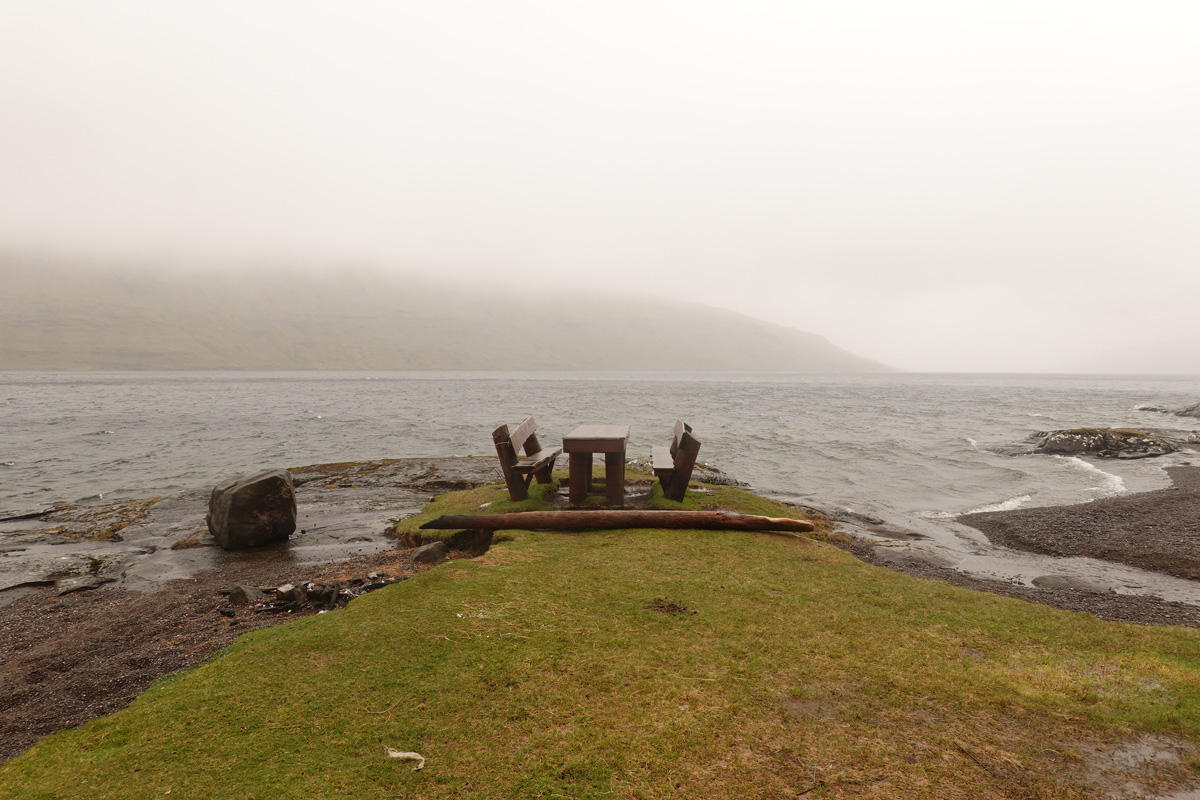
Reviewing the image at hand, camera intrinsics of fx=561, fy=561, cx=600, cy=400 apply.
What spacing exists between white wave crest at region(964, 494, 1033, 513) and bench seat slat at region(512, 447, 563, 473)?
13.0 m

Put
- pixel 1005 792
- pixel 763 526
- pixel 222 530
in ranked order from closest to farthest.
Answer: pixel 1005 792 < pixel 763 526 < pixel 222 530

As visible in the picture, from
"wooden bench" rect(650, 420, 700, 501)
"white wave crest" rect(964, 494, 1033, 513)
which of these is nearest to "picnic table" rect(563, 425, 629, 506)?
"wooden bench" rect(650, 420, 700, 501)

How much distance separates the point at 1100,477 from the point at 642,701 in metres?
26.1

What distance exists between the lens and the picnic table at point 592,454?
11398 mm

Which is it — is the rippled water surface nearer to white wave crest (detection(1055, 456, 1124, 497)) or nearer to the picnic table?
white wave crest (detection(1055, 456, 1124, 497))

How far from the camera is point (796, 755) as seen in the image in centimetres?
415

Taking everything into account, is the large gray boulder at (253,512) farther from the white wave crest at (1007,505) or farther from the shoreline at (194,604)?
the white wave crest at (1007,505)

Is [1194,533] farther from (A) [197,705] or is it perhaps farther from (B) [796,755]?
(A) [197,705]

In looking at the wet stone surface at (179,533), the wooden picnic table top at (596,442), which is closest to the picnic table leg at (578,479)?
the wooden picnic table top at (596,442)

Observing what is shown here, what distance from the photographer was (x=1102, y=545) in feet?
41.0

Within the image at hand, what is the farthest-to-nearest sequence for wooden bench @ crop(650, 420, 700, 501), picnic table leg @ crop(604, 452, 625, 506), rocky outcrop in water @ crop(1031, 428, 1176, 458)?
rocky outcrop in water @ crop(1031, 428, 1176, 458), picnic table leg @ crop(604, 452, 625, 506), wooden bench @ crop(650, 420, 700, 501)

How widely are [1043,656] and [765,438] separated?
3109 centimetres

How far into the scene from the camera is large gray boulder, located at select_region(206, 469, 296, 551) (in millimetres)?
12102

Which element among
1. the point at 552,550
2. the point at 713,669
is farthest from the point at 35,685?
the point at 713,669
